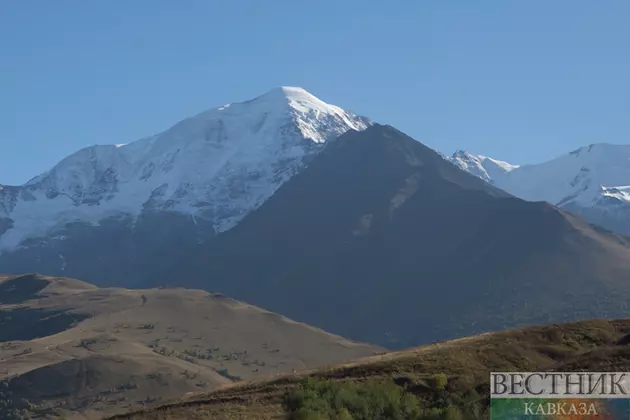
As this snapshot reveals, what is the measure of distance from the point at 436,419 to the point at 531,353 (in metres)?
31.8

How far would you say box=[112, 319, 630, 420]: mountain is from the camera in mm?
58969

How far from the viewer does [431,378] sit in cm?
6975

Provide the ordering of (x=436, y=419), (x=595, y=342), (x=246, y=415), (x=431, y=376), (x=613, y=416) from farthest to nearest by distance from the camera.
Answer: (x=595, y=342) < (x=431, y=376) < (x=246, y=415) < (x=436, y=419) < (x=613, y=416)

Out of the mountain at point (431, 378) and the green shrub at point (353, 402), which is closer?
the green shrub at point (353, 402)

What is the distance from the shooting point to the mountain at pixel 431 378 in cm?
5897

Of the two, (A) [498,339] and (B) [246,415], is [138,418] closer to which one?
(B) [246,415]

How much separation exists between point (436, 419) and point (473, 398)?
901 centimetres

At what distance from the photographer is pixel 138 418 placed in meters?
62.3

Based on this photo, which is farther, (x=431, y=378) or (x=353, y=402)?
(x=431, y=378)

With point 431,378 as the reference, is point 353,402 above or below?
below

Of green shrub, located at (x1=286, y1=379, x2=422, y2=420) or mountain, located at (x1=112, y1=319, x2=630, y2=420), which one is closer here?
green shrub, located at (x1=286, y1=379, x2=422, y2=420)

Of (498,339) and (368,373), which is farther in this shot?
(498,339)

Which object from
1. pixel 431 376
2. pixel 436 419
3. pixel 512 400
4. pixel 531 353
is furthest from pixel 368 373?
pixel 512 400

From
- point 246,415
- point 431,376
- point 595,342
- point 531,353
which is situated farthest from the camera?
point 595,342
